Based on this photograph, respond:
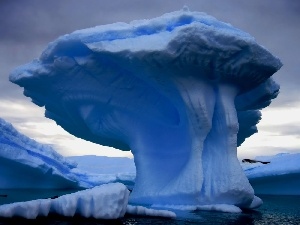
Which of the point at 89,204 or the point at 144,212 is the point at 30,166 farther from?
the point at 89,204

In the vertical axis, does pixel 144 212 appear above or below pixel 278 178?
below

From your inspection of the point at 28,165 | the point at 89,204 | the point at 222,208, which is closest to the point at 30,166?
the point at 28,165

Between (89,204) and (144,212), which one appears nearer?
(89,204)

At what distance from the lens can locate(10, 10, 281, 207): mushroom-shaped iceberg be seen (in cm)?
1103

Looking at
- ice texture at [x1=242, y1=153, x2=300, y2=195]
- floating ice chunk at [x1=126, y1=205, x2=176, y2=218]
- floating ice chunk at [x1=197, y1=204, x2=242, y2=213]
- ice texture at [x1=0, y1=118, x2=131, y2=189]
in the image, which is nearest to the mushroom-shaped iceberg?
floating ice chunk at [x1=197, y1=204, x2=242, y2=213]

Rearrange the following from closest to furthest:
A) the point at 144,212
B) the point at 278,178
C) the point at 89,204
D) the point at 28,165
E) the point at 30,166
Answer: the point at 89,204, the point at 144,212, the point at 28,165, the point at 30,166, the point at 278,178

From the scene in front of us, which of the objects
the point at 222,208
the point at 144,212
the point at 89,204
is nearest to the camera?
the point at 89,204

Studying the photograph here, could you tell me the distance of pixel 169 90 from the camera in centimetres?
1224

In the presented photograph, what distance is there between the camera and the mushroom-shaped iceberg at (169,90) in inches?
434

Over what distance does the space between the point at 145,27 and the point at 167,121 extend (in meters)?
3.36

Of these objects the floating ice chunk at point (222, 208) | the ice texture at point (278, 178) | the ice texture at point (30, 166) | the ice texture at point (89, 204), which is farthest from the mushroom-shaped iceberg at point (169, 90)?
the ice texture at point (278, 178)

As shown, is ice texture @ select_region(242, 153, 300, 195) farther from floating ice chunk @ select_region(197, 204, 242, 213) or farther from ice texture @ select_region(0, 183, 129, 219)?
ice texture @ select_region(0, 183, 129, 219)

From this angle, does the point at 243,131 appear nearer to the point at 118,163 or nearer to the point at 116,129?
the point at 116,129

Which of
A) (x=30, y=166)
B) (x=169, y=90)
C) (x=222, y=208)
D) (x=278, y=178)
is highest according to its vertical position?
(x=169, y=90)
